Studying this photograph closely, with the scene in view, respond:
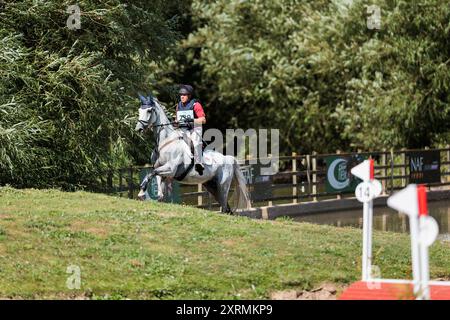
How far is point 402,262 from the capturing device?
17703 millimetres

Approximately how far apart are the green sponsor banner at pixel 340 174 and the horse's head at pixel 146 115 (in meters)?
14.6

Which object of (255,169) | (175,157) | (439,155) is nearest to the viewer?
(175,157)

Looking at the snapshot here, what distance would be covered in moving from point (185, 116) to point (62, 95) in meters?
6.18

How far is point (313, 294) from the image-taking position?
1532 centimetres

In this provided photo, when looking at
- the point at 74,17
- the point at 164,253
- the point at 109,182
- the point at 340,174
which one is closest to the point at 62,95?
the point at 74,17

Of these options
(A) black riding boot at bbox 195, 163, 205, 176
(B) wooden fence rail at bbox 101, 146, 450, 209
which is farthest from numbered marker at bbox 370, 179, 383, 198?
(B) wooden fence rail at bbox 101, 146, 450, 209

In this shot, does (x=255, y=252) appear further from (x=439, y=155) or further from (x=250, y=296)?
(x=439, y=155)

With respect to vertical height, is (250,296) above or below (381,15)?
below

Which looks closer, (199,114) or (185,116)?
(199,114)

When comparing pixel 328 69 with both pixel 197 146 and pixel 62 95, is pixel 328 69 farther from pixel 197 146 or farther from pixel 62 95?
pixel 197 146

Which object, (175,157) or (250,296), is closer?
(250,296)

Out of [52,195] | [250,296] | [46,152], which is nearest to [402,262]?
[250,296]

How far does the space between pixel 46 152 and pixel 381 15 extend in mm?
20157
